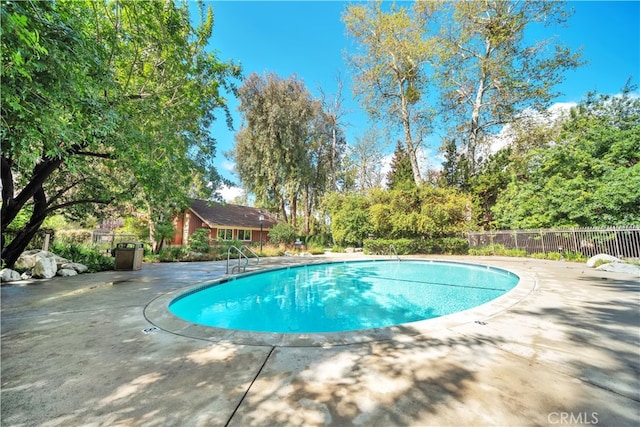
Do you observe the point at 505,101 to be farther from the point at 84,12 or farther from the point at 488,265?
the point at 84,12

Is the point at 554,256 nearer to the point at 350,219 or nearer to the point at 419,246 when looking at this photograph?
the point at 419,246

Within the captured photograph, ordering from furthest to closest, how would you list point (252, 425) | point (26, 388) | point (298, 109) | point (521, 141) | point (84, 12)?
point (298, 109)
point (521, 141)
point (84, 12)
point (26, 388)
point (252, 425)

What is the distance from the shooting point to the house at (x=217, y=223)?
2033cm

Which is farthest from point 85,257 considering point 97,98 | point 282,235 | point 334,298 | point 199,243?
point 282,235

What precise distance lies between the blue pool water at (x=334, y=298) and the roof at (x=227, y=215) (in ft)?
33.9

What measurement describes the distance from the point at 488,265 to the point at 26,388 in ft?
41.5

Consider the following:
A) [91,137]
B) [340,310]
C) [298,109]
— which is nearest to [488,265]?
[340,310]

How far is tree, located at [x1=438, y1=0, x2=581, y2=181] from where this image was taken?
52.1 ft

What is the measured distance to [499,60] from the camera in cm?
1675

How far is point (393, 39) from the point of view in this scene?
17672 millimetres

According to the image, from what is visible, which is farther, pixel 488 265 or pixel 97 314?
pixel 488 265

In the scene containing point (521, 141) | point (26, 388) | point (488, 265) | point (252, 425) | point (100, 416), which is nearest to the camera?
point (252, 425)

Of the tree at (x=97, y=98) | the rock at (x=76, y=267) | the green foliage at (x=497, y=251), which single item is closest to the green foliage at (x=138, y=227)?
the tree at (x=97, y=98)

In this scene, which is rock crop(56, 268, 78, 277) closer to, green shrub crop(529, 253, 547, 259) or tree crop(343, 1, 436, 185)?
tree crop(343, 1, 436, 185)
